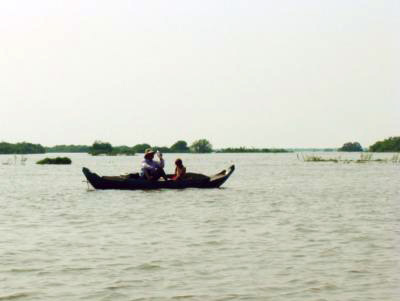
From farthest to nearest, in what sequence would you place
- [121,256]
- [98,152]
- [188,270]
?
[98,152] → [121,256] → [188,270]

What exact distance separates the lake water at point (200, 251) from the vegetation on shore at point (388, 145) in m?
120

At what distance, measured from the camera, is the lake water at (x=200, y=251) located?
10.9 m

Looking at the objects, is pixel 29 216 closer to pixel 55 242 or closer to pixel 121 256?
pixel 55 242

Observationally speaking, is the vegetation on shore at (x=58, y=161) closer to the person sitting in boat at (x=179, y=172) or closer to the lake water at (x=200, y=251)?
the person sitting in boat at (x=179, y=172)

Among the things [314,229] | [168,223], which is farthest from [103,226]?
[314,229]

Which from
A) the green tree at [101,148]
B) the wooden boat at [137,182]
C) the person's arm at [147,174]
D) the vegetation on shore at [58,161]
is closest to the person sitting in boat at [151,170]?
the person's arm at [147,174]

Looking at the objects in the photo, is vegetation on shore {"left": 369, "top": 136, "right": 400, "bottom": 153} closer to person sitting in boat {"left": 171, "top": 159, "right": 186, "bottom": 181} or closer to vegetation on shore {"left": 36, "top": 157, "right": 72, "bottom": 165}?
vegetation on shore {"left": 36, "top": 157, "right": 72, "bottom": 165}

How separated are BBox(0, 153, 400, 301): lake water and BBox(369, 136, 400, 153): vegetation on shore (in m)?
120

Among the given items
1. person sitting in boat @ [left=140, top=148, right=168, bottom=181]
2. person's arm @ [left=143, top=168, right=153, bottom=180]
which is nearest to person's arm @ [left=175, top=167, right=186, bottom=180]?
person sitting in boat @ [left=140, top=148, right=168, bottom=181]

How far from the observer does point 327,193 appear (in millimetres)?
33406

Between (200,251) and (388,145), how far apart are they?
446 ft

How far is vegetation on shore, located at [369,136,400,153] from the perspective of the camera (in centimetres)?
14255

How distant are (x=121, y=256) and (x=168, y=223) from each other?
6.16m

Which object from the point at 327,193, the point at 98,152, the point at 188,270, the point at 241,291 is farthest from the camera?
the point at 98,152
